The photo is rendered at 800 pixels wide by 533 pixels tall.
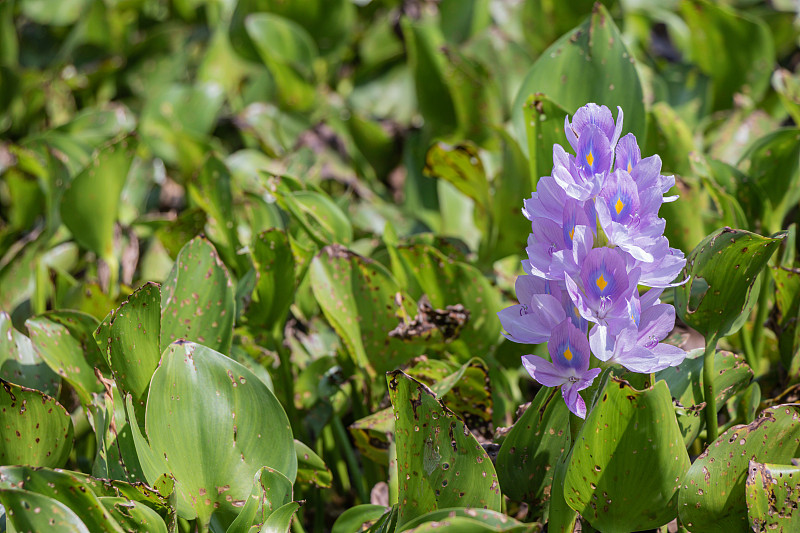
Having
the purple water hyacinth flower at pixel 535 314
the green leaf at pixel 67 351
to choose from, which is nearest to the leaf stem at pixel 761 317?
the purple water hyacinth flower at pixel 535 314

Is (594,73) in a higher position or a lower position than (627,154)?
lower

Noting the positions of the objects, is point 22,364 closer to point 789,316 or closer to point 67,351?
point 67,351

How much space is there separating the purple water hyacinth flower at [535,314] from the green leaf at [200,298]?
1.54 feet

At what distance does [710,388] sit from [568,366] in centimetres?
32

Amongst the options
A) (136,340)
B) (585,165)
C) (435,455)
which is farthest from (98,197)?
(585,165)

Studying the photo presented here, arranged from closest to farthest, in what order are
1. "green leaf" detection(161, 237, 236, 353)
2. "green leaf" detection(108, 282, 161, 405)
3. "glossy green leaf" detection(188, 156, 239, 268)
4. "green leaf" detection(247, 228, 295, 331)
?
"green leaf" detection(108, 282, 161, 405) < "green leaf" detection(161, 237, 236, 353) < "green leaf" detection(247, 228, 295, 331) < "glossy green leaf" detection(188, 156, 239, 268)

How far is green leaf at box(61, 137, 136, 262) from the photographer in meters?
1.47

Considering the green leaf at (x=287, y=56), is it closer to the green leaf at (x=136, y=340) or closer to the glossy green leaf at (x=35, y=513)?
the green leaf at (x=136, y=340)

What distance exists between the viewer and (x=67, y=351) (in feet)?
3.75

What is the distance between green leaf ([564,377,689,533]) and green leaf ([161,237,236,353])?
0.52m

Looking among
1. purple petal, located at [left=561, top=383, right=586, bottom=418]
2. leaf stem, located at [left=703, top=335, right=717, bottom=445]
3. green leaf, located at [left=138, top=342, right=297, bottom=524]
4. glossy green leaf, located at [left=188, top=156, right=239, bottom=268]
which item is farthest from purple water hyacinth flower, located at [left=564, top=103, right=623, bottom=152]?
glossy green leaf, located at [left=188, top=156, right=239, bottom=268]

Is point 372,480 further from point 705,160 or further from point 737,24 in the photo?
point 737,24

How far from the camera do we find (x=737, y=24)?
189cm

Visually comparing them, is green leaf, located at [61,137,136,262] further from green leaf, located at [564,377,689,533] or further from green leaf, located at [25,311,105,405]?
green leaf, located at [564,377,689,533]
